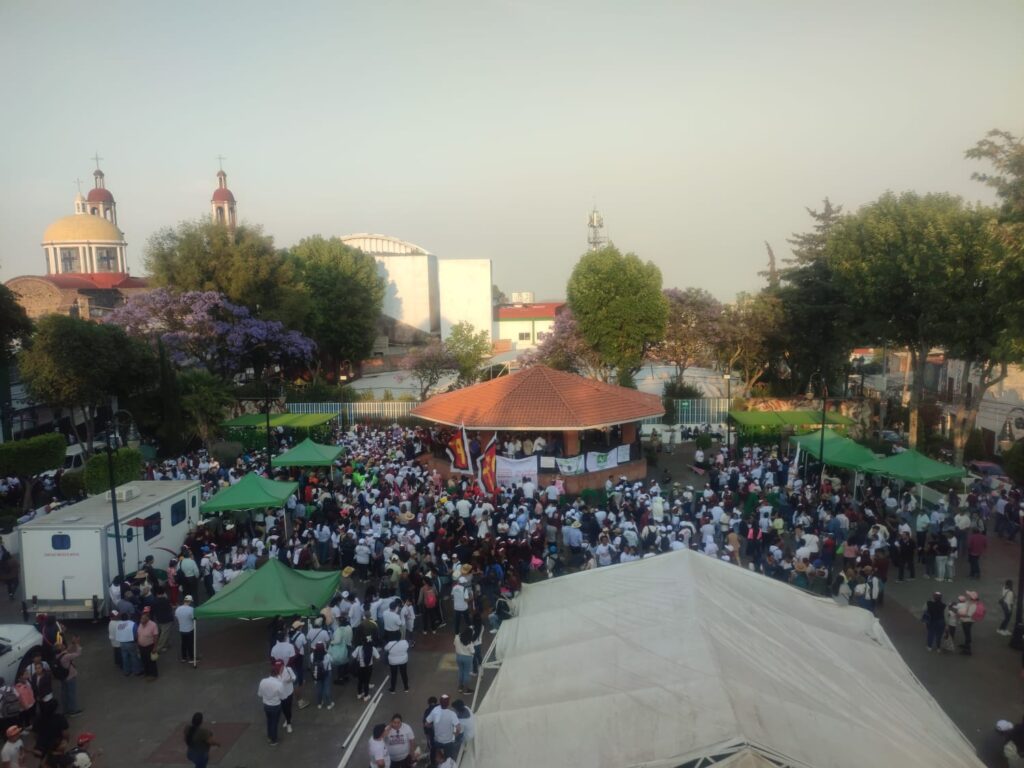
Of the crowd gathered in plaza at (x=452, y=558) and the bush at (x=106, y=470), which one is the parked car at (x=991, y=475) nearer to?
the crowd gathered in plaza at (x=452, y=558)

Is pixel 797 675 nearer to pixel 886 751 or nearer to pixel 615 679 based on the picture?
pixel 886 751

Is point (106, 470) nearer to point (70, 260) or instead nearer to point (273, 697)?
point (273, 697)

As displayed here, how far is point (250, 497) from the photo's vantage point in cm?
1786

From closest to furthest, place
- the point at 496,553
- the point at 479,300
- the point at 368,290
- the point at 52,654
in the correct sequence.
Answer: the point at 52,654
the point at 496,553
the point at 368,290
the point at 479,300

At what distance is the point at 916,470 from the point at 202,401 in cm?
2737

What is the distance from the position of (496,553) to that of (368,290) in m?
43.0

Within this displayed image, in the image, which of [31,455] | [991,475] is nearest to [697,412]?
[991,475]

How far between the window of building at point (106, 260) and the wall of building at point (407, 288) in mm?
31628

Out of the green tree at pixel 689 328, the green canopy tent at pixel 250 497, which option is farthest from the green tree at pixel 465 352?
the green canopy tent at pixel 250 497

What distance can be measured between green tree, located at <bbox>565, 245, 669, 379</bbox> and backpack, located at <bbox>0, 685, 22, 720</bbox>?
3355 centimetres

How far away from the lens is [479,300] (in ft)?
229

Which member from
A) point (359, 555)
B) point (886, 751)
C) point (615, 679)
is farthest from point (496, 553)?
point (886, 751)

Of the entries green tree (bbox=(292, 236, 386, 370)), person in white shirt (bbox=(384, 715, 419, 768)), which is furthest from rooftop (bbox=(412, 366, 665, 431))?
green tree (bbox=(292, 236, 386, 370))

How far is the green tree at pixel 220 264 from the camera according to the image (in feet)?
133
